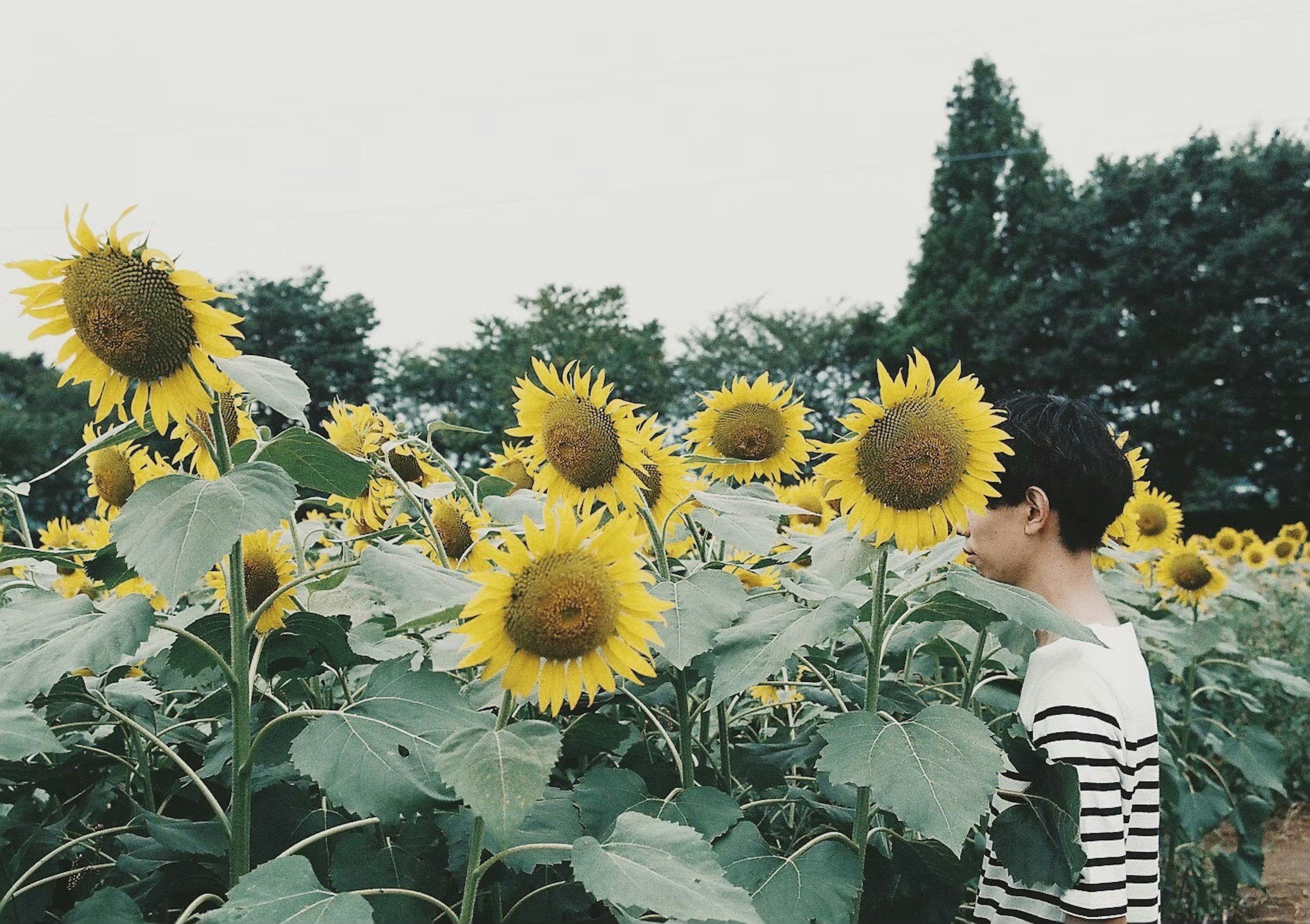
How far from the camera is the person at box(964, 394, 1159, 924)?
73.0 inches

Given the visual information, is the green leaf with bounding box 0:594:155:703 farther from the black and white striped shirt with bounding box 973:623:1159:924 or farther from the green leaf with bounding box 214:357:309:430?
the black and white striped shirt with bounding box 973:623:1159:924

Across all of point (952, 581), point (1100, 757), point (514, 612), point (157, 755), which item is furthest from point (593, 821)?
point (157, 755)

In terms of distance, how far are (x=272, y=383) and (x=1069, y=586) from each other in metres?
1.55

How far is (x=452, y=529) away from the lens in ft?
8.13

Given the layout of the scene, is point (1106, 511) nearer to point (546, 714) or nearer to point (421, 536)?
point (546, 714)

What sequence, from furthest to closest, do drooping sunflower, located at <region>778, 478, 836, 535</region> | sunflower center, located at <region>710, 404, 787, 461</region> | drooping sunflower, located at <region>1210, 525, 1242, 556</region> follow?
drooping sunflower, located at <region>1210, 525, 1242, 556</region> < drooping sunflower, located at <region>778, 478, 836, 535</region> < sunflower center, located at <region>710, 404, 787, 461</region>

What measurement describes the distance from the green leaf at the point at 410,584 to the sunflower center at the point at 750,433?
1.29 m

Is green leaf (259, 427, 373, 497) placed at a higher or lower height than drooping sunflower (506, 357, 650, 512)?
lower

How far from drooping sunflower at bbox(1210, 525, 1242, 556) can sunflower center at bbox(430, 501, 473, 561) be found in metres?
7.12

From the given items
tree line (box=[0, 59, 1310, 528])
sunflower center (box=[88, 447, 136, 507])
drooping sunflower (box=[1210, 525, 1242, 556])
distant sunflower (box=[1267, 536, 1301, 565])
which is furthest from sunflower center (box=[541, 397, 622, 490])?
tree line (box=[0, 59, 1310, 528])

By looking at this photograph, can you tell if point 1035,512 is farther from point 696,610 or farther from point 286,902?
point 286,902

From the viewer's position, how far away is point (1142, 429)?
30.2m

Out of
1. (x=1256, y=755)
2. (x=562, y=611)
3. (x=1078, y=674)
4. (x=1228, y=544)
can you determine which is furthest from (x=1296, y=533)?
(x=562, y=611)

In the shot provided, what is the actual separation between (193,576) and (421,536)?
3.65 ft
